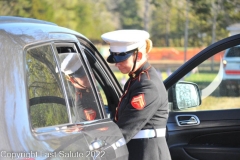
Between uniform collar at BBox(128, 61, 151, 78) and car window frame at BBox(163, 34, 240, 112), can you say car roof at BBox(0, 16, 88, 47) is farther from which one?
car window frame at BBox(163, 34, 240, 112)

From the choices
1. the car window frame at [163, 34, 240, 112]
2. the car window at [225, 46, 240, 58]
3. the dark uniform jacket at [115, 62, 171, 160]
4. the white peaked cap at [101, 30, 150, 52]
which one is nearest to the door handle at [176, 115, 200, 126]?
the car window frame at [163, 34, 240, 112]

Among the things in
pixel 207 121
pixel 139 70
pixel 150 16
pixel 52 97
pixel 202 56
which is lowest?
pixel 207 121

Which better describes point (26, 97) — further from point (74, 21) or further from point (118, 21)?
point (118, 21)

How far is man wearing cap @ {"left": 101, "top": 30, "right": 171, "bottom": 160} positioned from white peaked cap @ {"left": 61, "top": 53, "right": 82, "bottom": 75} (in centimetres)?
23

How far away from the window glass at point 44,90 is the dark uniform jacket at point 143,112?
52cm

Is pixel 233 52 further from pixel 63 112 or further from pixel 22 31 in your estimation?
pixel 22 31

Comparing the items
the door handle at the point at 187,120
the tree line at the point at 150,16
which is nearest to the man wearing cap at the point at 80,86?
the door handle at the point at 187,120

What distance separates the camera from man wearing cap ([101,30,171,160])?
117 inches

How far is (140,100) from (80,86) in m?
0.33

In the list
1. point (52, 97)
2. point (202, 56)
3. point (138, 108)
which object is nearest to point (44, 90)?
point (52, 97)

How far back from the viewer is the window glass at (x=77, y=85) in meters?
2.74

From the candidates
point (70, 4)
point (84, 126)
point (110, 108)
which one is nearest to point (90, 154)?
point (84, 126)

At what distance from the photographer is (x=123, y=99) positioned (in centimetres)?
312

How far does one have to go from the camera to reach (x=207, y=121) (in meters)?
4.51
